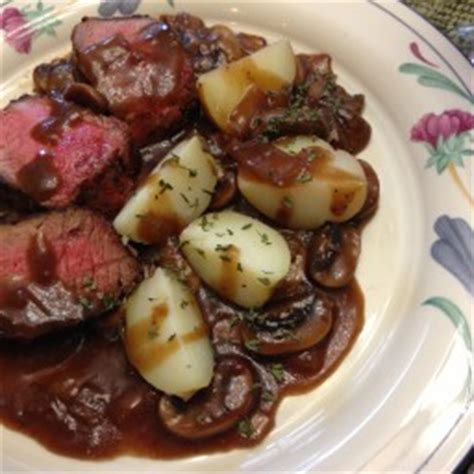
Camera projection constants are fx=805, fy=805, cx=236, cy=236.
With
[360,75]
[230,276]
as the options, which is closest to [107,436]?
[230,276]

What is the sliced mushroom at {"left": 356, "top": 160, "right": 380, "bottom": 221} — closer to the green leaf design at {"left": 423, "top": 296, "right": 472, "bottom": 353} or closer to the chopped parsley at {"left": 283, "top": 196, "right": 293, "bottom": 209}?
the chopped parsley at {"left": 283, "top": 196, "right": 293, "bottom": 209}

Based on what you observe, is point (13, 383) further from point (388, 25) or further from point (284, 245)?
point (388, 25)

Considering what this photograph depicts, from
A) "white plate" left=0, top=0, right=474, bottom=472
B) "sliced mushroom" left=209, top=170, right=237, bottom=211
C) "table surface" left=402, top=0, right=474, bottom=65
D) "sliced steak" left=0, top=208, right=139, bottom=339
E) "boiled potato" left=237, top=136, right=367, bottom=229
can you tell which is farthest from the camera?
"table surface" left=402, top=0, right=474, bottom=65

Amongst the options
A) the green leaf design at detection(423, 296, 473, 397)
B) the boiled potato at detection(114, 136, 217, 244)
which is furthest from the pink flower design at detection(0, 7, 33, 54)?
the green leaf design at detection(423, 296, 473, 397)

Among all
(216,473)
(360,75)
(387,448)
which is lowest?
(216,473)

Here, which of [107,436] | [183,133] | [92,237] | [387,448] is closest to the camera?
[387,448]

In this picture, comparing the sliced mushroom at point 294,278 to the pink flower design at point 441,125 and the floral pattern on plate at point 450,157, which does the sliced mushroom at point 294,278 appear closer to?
the floral pattern on plate at point 450,157
